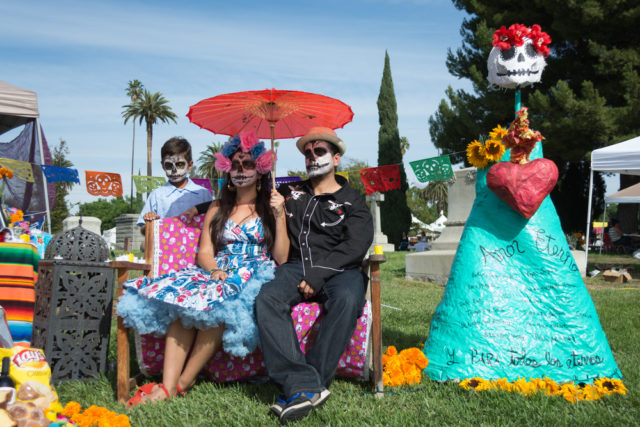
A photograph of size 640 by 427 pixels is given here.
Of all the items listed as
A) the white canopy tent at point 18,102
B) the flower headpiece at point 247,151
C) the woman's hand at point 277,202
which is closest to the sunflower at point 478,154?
the woman's hand at point 277,202

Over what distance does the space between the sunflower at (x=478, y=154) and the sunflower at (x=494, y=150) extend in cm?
2

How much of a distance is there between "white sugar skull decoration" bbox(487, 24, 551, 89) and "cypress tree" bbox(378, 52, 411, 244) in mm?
25601

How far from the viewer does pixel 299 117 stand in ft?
12.9

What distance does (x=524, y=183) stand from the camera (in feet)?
10.0

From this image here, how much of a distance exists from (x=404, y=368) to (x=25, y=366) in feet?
7.06

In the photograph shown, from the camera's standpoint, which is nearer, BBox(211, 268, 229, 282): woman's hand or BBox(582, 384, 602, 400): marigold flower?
BBox(582, 384, 602, 400): marigold flower

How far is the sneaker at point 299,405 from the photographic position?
2479 millimetres

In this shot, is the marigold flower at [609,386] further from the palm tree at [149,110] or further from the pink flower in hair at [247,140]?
the palm tree at [149,110]

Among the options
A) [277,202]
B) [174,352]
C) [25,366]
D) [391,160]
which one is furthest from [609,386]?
[391,160]

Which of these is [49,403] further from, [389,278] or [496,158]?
[389,278]

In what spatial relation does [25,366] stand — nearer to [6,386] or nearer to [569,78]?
[6,386]

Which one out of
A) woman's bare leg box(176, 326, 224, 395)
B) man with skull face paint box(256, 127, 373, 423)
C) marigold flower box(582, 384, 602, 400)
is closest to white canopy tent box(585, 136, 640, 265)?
marigold flower box(582, 384, 602, 400)

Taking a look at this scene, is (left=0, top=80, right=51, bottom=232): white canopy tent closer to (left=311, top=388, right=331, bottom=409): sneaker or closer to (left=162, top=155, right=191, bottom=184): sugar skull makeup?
(left=162, top=155, right=191, bottom=184): sugar skull makeup

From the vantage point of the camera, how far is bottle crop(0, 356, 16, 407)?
198 cm
